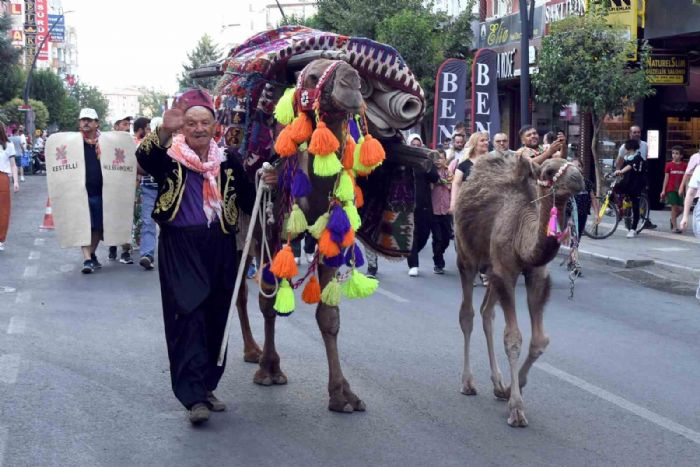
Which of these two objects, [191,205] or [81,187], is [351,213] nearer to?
[191,205]

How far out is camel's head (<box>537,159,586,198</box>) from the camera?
614 cm

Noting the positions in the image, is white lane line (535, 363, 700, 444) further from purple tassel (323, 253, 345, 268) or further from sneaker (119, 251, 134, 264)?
sneaker (119, 251, 134, 264)

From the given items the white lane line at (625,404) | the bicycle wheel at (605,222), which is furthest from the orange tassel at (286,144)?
the bicycle wheel at (605,222)

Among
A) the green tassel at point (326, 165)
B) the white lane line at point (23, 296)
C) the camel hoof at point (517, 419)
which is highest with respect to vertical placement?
the green tassel at point (326, 165)

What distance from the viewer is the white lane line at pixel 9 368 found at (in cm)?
740

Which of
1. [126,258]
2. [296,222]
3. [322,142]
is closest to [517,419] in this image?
[296,222]

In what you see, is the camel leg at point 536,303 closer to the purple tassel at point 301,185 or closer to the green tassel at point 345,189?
the green tassel at point 345,189

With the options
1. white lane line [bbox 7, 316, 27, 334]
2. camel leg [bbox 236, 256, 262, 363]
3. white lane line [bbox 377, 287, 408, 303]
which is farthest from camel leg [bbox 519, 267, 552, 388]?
white lane line [bbox 377, 287, 408, 303]

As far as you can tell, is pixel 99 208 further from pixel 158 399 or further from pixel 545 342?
pixel 545 342

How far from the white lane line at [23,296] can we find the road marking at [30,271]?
1.41 m

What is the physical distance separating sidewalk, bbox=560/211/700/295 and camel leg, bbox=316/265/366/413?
7620 millimetres

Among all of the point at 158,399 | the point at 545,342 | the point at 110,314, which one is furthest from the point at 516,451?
the point at 110,314

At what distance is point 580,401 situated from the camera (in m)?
7.03

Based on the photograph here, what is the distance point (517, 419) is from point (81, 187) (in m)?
8.76
